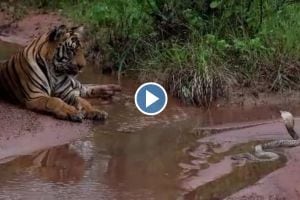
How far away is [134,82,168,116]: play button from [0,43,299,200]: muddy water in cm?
20

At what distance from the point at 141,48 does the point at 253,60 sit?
149 centimetres

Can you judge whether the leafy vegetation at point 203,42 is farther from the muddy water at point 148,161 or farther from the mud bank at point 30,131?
the mud bank at point 30,131

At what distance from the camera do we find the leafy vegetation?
8.87 metres

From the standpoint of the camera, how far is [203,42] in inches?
372

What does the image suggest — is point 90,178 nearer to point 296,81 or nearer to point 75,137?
point 75,137

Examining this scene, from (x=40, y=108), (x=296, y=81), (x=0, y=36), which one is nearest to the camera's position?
(x=40, y=108)

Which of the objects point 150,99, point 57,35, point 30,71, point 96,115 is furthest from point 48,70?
point 150,99

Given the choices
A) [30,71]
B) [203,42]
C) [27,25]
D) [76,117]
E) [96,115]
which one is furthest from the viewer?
[27,25]

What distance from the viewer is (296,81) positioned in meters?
9.19

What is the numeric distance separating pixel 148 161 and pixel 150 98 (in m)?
1.02

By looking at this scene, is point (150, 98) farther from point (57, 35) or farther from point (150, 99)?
point (57, 35)

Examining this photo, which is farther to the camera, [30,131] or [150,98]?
[150,98]

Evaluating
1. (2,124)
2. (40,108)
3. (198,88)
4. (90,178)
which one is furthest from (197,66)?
(90,178)

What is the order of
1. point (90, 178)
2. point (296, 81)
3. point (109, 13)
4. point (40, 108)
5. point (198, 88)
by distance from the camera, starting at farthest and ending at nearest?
point (109, 13), point (296, 81), point (198, 88), point (40, 108), point (90, 178)
